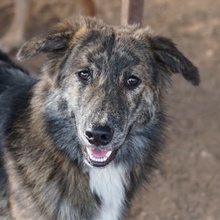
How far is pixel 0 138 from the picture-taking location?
3.43 m

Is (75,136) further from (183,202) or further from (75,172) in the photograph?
(183,202)

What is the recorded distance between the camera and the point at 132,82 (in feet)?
10.2

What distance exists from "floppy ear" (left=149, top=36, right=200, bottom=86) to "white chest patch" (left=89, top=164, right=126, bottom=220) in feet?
1.96

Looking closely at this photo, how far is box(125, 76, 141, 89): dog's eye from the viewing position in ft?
10.2

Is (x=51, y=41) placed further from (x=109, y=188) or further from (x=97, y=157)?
(x=109, y=188)

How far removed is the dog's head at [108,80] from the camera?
2.98 m

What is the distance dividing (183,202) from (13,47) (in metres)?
2.23

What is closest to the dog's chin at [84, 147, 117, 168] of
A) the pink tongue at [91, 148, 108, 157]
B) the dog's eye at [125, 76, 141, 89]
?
the pink tongue at [91, 148, 108, 157]

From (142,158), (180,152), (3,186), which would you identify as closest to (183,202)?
(180,152)

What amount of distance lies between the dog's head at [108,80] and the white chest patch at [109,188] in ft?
0.30

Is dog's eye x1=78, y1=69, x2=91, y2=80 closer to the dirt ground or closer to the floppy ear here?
the floppy ear

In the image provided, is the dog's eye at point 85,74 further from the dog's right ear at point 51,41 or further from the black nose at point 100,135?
the black nose at point 100,135

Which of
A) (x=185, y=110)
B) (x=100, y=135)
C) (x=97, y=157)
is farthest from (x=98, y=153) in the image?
(x=185, y=110)

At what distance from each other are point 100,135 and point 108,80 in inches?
12.3
